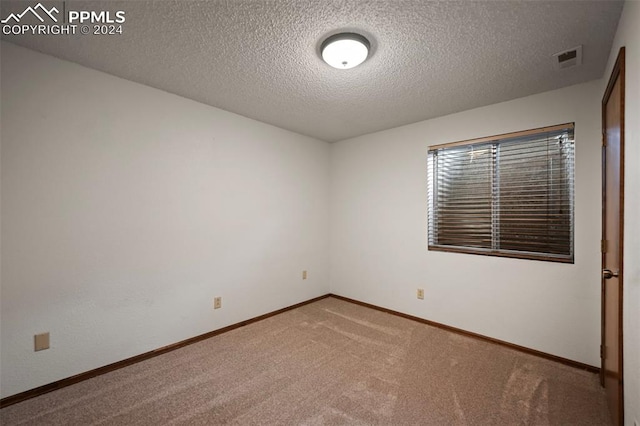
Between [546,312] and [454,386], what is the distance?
1.21 meters

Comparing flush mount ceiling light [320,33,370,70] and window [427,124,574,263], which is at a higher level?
flush mount ceiling light [320,33,370,70]

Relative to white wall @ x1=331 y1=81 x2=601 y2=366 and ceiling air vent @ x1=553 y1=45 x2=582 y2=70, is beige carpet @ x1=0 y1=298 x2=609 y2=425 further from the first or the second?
ceiling air vent @ x1=553 y1=45 x2=582 y2=70

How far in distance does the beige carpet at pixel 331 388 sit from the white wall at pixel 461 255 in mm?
337

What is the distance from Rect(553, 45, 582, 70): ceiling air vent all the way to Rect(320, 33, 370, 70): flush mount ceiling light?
1380 millimetres

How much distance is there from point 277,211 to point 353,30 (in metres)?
Result: 2.36

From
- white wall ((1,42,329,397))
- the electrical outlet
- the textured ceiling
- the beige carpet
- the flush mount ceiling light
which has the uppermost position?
the textured ceiling

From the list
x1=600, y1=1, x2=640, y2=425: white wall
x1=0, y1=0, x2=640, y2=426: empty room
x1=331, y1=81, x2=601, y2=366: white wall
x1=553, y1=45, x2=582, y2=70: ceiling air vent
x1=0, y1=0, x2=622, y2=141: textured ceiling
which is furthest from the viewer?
x1=331, y1=81, x2=601, y2=366: white wall

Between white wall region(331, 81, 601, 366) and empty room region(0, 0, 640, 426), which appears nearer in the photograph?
empty room region(0, 0, 640, 426)

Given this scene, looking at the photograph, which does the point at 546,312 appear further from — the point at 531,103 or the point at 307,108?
the point at 307,108

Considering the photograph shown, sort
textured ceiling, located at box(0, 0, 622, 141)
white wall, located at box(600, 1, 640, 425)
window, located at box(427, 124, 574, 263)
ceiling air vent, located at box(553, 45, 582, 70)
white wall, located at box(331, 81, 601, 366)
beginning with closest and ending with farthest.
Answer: white wall, located at box(600, 1, 640, 425) → textured ceiling, located at box(0, 0, 622, 141) → ceiling air vent, located at box(553, 45, 582, 70) → white wall, located at box(331, 81, 601, 366) → window, located at box(427, 124, 574, 263)

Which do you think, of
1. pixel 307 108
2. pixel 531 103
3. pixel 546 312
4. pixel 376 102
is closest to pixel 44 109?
pixel 307 108

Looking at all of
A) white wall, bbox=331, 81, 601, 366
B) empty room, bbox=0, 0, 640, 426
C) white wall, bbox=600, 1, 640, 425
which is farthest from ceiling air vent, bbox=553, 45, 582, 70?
white wall, bbox=331, 81, 601, 366

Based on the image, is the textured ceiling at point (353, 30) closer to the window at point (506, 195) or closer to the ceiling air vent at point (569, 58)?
the ceiling air vent at point (569, 58)

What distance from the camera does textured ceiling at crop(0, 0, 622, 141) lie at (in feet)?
5.04
